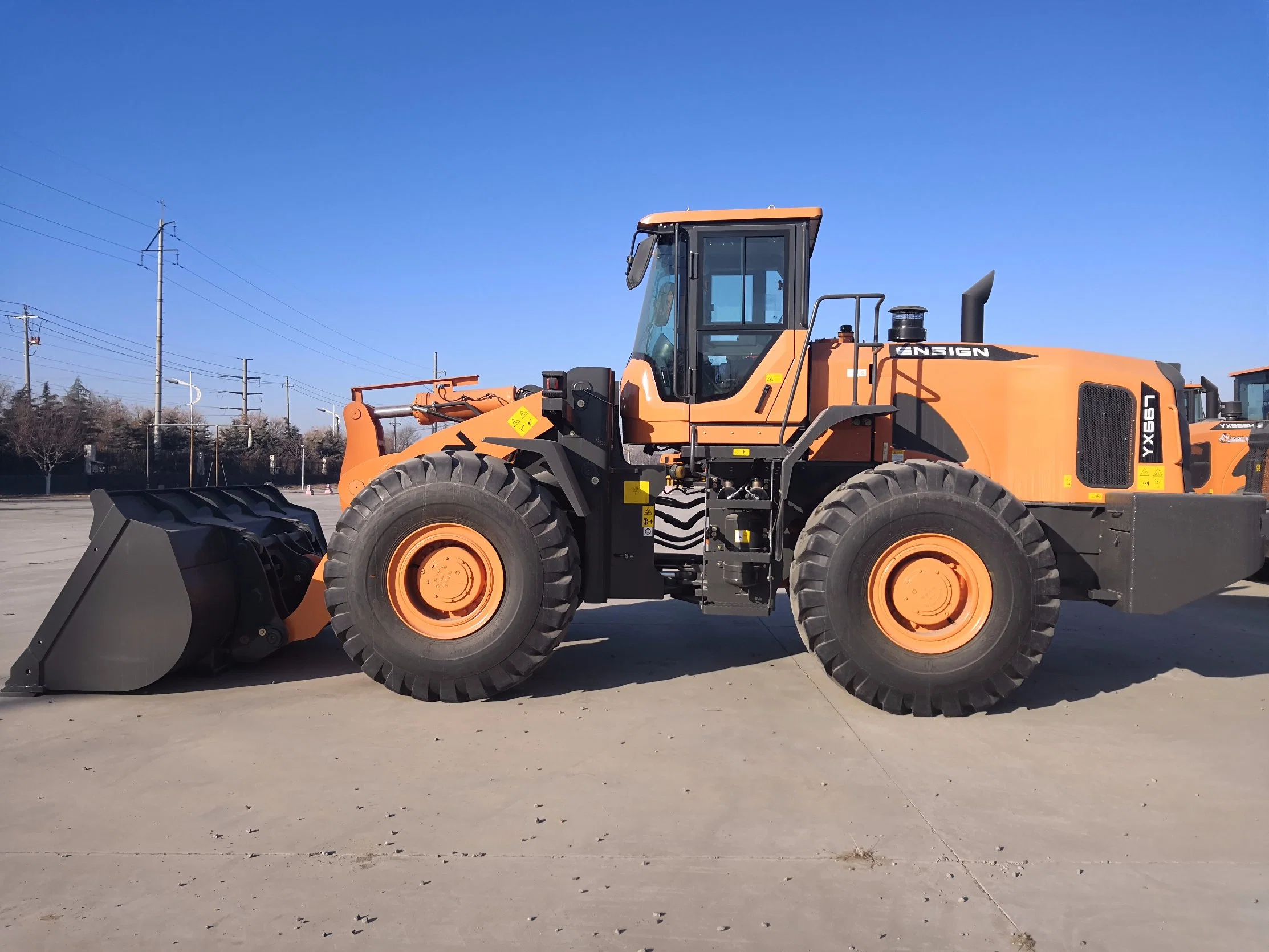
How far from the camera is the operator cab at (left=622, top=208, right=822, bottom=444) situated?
5.24 m

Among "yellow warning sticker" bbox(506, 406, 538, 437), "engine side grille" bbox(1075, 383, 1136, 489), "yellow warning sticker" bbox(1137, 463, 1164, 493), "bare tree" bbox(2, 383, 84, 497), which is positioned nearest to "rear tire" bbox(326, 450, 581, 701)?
"yellow warning sticker" bbox(506, 406, 538, 437)

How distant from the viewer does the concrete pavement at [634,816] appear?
8.46 ft

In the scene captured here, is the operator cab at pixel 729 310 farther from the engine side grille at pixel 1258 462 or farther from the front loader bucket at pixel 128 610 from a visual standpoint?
the engine side grille at pixel 1258 462

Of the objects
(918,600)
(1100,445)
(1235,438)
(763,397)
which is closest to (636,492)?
(763,397)

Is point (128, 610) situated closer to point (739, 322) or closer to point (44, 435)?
point (739, 322)

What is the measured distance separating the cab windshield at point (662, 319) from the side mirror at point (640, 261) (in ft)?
0.22

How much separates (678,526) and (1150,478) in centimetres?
338

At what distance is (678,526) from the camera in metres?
6.61

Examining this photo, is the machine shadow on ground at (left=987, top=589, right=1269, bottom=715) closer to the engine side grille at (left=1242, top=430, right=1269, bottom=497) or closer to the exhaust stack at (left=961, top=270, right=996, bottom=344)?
the engine side grille at (left=1242, top=430, right=1269, bottom=497)

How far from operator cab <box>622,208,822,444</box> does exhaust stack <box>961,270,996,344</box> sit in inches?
61.5

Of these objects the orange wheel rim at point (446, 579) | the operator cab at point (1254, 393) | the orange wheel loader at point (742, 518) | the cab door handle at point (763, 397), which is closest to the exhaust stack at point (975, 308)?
the orange wheel loader at point (742, 518)

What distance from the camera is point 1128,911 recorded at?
8.74 feet

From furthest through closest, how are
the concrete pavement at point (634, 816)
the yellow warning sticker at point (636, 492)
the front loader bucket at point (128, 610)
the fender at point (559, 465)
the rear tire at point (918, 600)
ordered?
the yellow warning sticker at point (636, 492) → the fender at point (559, 465) → the front loader bucket at point (128, 610) → the rear tire at point (918, 600) → the concrete pavement at point (634, 816)

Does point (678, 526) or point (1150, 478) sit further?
point (678, 526)
